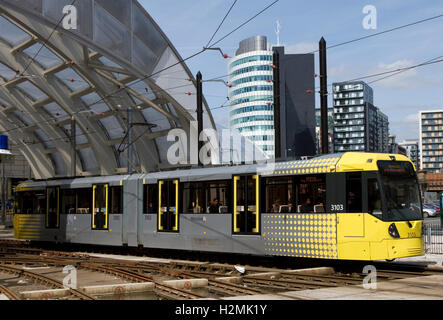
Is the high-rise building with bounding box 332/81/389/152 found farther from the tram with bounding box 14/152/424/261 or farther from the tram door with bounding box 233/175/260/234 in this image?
the tram door with bounding box 233/175/260/234

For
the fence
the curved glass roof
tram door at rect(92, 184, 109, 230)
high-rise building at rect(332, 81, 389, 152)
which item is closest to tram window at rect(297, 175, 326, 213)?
the fence

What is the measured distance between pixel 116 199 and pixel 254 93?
125592 mm

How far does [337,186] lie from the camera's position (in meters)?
14.5

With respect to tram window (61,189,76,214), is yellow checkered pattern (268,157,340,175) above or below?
above

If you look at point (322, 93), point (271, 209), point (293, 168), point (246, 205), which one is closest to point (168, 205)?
point (246, 205)

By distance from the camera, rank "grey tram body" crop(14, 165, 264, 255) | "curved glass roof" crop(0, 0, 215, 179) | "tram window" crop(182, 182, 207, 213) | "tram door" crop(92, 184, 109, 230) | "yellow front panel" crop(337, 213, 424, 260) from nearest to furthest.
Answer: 1. "yellow front panel" crop(337, 213, 424, 260)
2. "grey tram body" crop(14, 165, 264, 255)
3. "tram window" crop(182, 182, 207, 213)
4. "tram door" crop(92, 184, 109, 230)
5. "curved glass roof" crop(0, 0, 215, 179)

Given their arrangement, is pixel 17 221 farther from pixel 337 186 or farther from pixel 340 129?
pixel 340 129

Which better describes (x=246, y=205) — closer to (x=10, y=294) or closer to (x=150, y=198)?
(x=150, y=198)

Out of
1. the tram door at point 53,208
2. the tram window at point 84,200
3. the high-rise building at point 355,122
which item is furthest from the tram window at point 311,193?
the high-rise building at point 355,122

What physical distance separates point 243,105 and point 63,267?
13130 cm

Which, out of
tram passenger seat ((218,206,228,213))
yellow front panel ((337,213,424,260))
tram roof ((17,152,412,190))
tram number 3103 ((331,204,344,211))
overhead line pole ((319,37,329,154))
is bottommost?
yellow front panel ((337,213,424,260))

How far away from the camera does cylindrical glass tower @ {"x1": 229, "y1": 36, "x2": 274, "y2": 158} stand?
142 meters

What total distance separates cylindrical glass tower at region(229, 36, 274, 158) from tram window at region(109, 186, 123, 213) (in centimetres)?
11593
